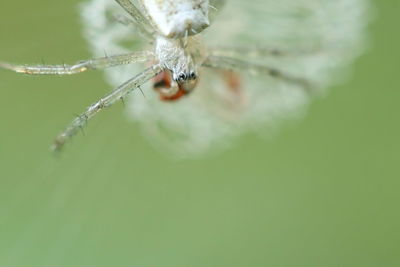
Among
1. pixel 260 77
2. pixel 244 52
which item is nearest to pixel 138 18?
pixel 244 52

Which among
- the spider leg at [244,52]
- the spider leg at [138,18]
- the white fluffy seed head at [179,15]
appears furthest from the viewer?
the spider leg at [244,52]

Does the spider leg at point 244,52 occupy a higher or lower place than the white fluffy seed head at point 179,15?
higher

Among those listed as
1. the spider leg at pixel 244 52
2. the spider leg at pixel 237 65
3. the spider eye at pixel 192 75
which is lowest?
the spider eye at pixel 192 75

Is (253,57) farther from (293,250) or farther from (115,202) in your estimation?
(293,250)

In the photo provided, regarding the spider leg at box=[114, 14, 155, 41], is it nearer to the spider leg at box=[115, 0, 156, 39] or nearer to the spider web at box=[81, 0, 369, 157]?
the spider leg at box=[115, 0, 156, 39]

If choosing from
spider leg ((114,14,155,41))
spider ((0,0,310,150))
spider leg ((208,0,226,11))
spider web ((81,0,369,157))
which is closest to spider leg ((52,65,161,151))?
spider ((0,0,310,150))

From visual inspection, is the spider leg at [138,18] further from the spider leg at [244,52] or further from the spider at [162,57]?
the spider leg at [244,52]

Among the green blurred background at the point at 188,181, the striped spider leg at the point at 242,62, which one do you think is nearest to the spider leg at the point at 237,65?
the striped spider leg at the point at 242,62

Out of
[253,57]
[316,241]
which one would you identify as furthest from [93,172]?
[316,241]

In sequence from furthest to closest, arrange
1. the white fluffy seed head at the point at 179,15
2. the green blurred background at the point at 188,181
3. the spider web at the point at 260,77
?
the green blurred background at the point at 188,181 → the spider web at the point at 260,77 → the white fluffy seed head at the point at 179,15
